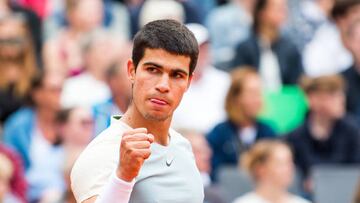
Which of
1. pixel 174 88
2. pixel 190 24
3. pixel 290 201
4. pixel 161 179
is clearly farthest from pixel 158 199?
pixel 190 24

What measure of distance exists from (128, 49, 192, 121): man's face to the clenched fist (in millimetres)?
202

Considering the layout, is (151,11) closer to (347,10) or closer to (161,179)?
(347,10)

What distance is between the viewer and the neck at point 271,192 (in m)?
8.55

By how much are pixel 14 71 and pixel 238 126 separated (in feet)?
6.28

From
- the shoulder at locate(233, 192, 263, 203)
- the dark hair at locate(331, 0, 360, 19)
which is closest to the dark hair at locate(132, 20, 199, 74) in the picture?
the shoulder at locate(233, 192, 263, 203)

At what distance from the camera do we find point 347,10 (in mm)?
11133

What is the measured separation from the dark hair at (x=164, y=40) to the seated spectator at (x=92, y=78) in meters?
5.48

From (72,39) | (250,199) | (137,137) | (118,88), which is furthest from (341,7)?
(137,137)

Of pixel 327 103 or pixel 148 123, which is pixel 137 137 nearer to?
pixel 148 123

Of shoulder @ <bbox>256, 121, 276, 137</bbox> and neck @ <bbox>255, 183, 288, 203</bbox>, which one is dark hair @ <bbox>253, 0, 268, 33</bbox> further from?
neck @ <bbox>255, 183, 288, 203</bbox>

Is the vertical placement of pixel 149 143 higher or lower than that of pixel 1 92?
higher

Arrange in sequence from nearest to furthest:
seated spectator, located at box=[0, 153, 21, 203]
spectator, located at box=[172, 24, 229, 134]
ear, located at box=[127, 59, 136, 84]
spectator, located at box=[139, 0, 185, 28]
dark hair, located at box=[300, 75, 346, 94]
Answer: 1. ear, located at box=[127, 59, 136, 84]
2. seated spectator, located at box=[0, 153, 21, 203]
3. dark hair, located at box=[300, 75, 346, 94]
4. spectator, located at box=[172, 24, 229, 134]
5. spectator, located at box=[139, 0, 185, 28]

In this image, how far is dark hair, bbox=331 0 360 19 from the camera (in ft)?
36.5

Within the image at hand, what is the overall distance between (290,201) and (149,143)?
4.99 m
